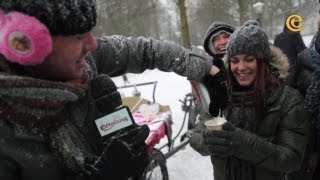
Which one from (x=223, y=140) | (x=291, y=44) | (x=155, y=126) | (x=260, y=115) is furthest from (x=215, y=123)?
(x=291, y=44)

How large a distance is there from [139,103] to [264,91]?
10.0 ft

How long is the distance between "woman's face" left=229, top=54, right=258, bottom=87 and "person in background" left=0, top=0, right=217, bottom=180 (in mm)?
1247

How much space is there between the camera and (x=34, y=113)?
1.21 m

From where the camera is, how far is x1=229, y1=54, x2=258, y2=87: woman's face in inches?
101

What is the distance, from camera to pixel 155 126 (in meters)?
4.51

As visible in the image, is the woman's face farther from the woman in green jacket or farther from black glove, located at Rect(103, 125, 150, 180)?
black glove, located at Rect(103, 125, 150, 180)

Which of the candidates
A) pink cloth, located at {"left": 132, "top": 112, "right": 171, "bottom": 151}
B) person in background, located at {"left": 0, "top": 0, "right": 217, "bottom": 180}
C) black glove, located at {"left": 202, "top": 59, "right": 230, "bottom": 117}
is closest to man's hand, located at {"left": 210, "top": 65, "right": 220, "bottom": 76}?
black glove, located at {"left": 202, "top": 59, "right": 230, "bottom": 117}

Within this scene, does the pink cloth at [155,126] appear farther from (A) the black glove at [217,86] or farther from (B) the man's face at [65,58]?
(B) the man's face at [65,58]

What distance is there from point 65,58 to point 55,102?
0.15 metres

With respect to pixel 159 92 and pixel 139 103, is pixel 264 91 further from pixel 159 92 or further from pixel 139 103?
pixel 159 92

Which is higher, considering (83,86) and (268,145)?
(83,86)

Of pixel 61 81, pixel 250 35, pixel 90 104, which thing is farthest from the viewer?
pixel 250 35

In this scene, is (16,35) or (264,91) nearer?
(16,35)

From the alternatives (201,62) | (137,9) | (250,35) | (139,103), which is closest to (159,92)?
(139,103)
